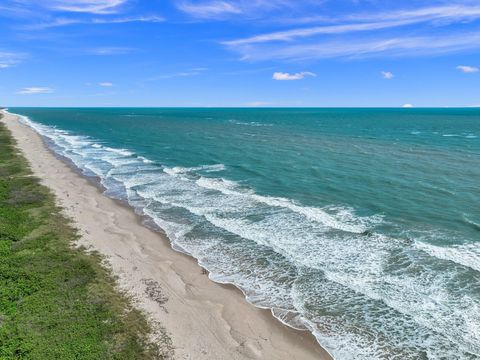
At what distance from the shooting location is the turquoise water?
16.0 metres

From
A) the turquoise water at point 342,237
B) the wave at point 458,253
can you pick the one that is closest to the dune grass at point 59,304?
the turquoise water at point 342,237

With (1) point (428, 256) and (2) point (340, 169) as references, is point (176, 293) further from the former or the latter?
(2) point (340, 169)

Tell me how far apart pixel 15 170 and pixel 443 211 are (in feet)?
147

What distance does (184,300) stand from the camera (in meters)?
17.9

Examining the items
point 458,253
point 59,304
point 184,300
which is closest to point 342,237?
point 458,253

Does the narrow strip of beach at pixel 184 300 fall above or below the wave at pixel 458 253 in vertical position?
below

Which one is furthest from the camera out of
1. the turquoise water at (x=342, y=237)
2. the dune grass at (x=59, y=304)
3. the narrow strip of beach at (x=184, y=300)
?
the turquoise water at (x=342, y=237)

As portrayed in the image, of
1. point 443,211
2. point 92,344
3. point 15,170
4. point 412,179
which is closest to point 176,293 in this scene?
point 92,344

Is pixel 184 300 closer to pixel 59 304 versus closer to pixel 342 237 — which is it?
pixel 59 304

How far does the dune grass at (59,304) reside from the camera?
1345 centimetres

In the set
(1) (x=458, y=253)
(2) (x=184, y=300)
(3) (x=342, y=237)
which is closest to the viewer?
(2) (x=184, y=300)

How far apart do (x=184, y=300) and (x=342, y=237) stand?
468 inches

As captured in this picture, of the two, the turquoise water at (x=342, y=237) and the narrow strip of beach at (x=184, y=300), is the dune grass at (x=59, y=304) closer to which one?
the narrow strip of beach at (x=184, y=300)

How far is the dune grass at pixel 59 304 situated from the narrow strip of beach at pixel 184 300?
92 centimetres
